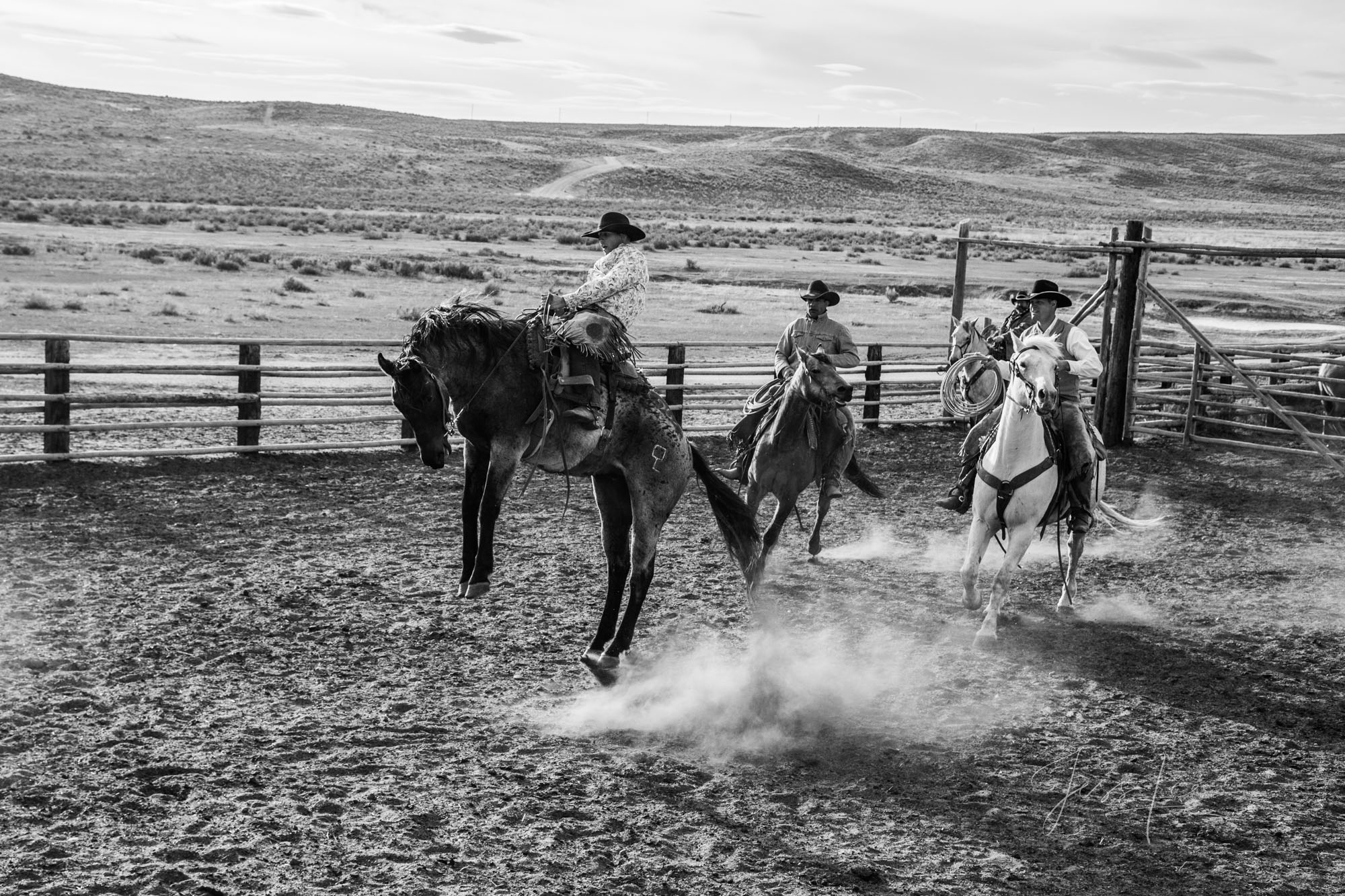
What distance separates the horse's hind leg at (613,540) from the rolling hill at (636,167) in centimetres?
5891

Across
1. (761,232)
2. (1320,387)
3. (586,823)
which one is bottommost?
(586,823)

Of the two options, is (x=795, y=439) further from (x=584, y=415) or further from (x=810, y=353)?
(x=584, y=415)

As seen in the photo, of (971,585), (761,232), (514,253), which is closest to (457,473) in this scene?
(971,585)

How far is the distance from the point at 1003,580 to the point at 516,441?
3453 mm

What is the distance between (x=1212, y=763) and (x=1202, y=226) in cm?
9595

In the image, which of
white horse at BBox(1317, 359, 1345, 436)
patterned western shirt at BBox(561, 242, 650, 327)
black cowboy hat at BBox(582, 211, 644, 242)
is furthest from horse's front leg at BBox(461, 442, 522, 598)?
white horse at BBox(1317, 359, 1345, 436)

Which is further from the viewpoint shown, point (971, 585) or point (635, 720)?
point (971, 585)

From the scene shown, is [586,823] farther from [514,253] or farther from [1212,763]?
[514,253]

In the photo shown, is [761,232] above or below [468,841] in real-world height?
above


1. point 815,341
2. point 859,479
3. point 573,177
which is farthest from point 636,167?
point 815,341

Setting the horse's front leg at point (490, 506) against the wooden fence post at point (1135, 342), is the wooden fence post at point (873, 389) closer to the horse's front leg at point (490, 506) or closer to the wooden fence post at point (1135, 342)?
the wooden fence post at point (1135, 342)

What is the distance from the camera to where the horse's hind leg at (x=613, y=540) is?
654 cm

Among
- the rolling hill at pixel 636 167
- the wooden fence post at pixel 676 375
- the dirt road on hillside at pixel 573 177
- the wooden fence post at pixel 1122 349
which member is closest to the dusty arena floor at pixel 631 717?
the wooden fence post at pixel 676 375

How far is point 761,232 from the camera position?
63.5m
